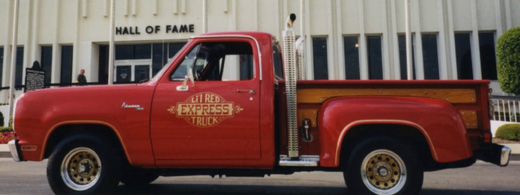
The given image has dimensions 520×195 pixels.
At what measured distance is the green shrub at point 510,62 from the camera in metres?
14.2

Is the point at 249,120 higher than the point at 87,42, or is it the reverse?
the point at 87,42

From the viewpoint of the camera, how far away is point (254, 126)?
4.32 metres

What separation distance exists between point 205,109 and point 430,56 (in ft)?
59.9

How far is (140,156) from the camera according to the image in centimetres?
450

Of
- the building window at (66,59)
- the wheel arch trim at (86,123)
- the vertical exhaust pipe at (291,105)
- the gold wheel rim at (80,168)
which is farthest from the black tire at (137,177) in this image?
the building window at (66,59)

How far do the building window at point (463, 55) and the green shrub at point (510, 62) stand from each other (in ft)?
14.6

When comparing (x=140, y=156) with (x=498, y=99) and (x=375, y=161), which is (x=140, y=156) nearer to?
(x=375, y=161)

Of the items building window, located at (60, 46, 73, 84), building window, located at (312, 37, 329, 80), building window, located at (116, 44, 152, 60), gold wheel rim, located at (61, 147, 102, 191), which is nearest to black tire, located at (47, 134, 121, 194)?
gold wheel rim, located at (61, 147, 102, 191)

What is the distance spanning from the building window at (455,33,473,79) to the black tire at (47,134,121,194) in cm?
1922

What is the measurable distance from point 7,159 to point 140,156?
8075 millimetres

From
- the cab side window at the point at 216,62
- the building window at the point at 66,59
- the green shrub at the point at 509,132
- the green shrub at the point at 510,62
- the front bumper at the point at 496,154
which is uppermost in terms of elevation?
the building window at the point at 66,59

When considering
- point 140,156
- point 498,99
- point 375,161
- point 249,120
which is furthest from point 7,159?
point 498,99

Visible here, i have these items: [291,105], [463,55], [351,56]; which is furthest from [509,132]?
[291,105]

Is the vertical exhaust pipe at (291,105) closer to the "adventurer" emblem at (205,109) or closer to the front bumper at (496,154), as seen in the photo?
the "adventurer" emblem at (205,109)
